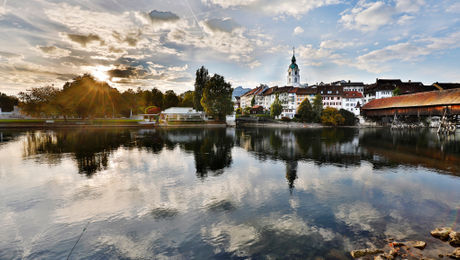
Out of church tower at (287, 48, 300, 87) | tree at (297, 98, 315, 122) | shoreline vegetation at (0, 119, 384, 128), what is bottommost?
shoreline vegetation at (0, 119, 384, 128)

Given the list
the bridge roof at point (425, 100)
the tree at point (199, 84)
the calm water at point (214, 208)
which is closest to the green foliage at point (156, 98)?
the tree at point (199, 84)

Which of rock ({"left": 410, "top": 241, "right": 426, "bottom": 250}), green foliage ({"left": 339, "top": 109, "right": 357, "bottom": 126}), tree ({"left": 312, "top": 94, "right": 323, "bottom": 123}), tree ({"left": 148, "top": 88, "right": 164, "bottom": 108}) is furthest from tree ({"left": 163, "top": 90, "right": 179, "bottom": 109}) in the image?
rock ({"left": 410, "top": 241, "right": 426, "bottom": 250})

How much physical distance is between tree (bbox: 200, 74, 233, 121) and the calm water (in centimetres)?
6079

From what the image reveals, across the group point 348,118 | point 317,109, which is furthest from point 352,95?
point 317,109

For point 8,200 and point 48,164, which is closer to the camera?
point 8,200

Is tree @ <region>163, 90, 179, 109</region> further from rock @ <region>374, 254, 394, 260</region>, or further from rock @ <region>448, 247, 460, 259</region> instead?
rock @ <region>448, 247, 460, 259</region>

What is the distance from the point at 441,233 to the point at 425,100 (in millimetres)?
72190

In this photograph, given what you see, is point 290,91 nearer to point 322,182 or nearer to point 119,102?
point 119,102

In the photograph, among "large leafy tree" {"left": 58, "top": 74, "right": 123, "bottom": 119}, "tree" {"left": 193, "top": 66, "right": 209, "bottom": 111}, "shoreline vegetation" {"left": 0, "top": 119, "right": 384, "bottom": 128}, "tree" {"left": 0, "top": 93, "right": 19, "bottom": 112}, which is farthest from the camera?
"tree" {"left": 0, "top": 93, "right": 19, "bottom": 112}

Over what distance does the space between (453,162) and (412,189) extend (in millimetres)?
15529


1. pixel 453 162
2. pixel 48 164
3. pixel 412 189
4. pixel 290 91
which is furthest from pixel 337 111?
pixel 48 164

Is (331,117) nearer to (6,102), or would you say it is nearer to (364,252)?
(364,252)

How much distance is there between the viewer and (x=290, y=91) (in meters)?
117

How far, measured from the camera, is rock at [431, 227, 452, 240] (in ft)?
29.4
